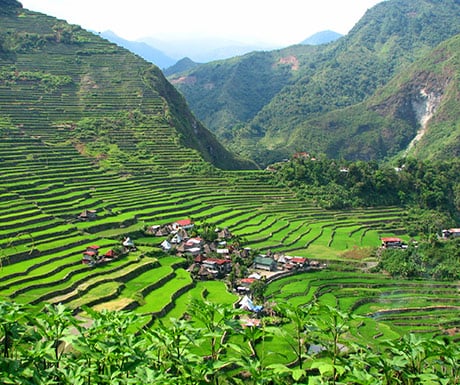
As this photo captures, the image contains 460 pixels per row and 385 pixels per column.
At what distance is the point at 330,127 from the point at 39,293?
9786 centimetres

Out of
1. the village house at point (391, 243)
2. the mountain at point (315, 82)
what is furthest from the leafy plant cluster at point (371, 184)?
the mountain at point (315, 82)

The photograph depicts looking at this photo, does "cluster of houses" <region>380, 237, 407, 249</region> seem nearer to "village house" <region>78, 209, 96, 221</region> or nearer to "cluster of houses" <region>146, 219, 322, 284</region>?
"cluster of houses" <region>146, 219, 322, 284</region>

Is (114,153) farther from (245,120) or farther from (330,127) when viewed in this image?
(245,120)

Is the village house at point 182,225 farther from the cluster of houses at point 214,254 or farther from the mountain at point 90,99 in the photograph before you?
the mountain at point 90,99

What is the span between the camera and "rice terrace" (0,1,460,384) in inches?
904

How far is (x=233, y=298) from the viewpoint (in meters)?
26.2

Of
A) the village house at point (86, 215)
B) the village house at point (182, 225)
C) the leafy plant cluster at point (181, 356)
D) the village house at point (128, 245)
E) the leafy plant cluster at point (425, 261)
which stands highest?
the leafy plant cluster at point (181, 356)

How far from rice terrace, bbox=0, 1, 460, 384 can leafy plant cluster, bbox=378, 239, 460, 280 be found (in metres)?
0.38

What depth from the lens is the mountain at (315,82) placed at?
400ft

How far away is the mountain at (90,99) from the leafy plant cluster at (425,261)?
24256 mm

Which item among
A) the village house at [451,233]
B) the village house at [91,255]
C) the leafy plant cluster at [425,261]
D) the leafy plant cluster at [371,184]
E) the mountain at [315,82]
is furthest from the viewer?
the mountain at [315,82]

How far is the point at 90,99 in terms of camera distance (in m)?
63.8

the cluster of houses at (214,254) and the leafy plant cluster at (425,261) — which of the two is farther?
the leafy plant cluster at (425,261)

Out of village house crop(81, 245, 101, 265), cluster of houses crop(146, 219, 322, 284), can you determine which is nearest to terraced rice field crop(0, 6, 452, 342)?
village house crop(81, 245, 101, 265)
